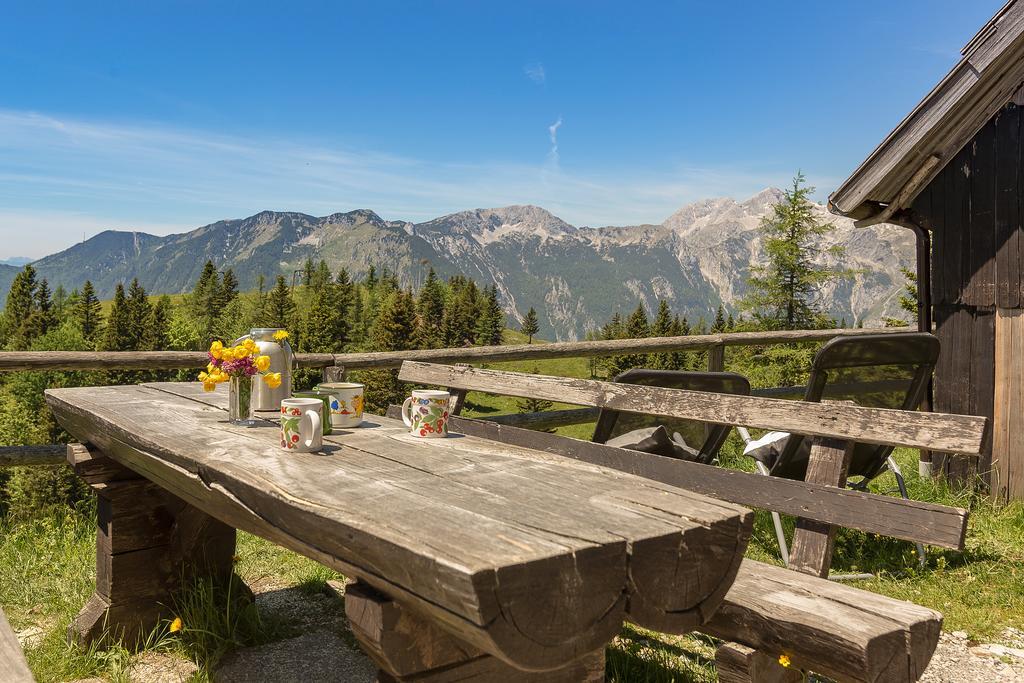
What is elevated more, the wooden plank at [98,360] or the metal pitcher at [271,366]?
the metal pitcher at [271,366]

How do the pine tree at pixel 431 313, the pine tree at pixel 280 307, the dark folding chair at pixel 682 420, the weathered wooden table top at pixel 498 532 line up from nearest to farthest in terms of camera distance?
1. the weathered wooden table top at pixel 498 532
2. the dark folding chair at pixel 682 420
3. the pine tree at pixel 280 307
4. the pine tree at pixel 431 313

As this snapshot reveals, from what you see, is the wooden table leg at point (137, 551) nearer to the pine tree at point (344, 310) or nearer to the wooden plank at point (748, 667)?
the wooden plank at point (748, 667)

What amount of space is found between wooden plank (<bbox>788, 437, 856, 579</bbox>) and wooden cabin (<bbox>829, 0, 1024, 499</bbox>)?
10.7 feet

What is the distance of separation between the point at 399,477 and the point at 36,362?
11.5ft

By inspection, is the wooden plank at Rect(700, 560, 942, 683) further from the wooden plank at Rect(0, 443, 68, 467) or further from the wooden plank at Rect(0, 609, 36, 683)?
the wooden plank at Rect(0, 443, 68, 467)

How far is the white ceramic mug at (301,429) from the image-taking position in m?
2.00

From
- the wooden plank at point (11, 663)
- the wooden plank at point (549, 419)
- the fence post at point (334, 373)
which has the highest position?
the fence post at point (334, 373)

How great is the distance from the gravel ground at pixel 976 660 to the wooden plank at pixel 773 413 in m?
1.08

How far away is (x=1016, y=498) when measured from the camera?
4746 millimetres

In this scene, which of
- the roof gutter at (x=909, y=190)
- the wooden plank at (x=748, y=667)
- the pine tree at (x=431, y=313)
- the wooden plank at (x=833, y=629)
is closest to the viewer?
the wooden plank at (x=833, y=629)

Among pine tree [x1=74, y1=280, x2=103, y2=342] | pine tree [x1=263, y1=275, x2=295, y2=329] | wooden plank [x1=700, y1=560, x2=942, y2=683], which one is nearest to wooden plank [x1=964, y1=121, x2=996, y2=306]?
wooden plank [x1=700, y1=560, x2=942, y2=683]

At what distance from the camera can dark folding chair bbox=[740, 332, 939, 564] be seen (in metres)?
3.17

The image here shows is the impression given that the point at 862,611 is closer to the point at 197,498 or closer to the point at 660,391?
the point at 660,391

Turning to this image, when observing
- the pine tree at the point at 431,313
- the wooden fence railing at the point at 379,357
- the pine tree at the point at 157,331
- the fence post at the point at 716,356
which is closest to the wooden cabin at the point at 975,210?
the wooden fence railing at the point at 379,357
